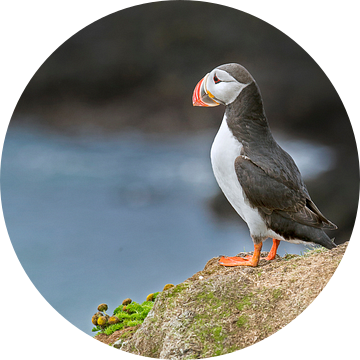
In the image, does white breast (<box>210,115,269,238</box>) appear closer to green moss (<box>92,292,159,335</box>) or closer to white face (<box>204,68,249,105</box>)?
white face (<box>204,68,249,105</box>)

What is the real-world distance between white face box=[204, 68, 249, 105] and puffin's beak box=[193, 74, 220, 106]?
→ 37mm

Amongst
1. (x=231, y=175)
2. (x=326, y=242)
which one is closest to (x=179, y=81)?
(x=231, y=175)

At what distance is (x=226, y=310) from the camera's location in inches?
123

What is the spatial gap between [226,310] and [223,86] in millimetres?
1934

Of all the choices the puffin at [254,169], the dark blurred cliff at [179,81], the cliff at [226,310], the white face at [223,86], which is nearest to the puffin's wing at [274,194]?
the puffin at [254,169]

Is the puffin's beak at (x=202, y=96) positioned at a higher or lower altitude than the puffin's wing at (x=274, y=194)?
higher

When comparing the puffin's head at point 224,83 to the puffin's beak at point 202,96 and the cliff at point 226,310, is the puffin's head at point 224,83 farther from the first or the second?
the cliff at point 226,310

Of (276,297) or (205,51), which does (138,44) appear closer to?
(205,51)

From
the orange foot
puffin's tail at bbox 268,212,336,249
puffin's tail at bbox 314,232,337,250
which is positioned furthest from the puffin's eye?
puffin's tail at bbox 314,232,337,250

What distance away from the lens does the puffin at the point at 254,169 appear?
11.1 feet

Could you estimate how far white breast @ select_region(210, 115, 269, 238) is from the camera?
3.42m

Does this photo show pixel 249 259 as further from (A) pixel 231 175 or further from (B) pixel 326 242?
(A) pixel 231 175

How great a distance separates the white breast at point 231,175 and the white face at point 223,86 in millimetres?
213

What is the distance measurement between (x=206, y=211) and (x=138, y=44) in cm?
182
